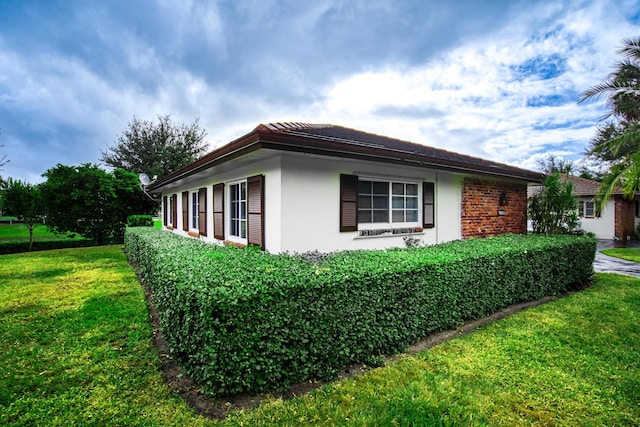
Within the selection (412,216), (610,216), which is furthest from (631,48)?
(610,216)

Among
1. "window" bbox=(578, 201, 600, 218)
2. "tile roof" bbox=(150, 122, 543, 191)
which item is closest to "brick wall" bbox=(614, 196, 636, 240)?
"window" bbox=(578, 201, 600, 218)

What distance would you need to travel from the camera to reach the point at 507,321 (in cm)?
480

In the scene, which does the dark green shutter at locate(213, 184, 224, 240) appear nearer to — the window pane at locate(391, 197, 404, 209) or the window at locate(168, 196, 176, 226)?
the window pane at locate(391, 197, 404, 209)

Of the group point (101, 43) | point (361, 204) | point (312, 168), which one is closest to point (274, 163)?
point (312, 168)

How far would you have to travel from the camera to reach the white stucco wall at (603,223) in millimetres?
17703

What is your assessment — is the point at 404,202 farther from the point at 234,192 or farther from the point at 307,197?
the point at 234,192

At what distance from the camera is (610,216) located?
17797mm

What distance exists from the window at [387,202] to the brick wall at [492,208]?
6.33ft

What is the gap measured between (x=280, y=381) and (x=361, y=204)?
4047 millimetres

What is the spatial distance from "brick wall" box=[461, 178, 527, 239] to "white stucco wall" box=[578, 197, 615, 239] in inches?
455

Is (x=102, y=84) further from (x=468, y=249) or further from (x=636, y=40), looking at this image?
(x=636, y=40)

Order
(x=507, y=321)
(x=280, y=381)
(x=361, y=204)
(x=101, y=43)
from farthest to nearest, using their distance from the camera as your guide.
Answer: (x=101, y=43), (x=361, y=204), (x=507, y=321), (x=280, y=381)

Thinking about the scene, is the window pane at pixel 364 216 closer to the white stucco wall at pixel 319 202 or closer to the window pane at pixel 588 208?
the white stucco wall at pixel 319 202

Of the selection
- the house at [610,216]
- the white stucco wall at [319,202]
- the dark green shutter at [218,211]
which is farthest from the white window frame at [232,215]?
the house at [610,216]
